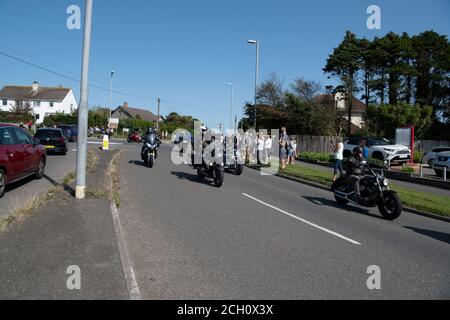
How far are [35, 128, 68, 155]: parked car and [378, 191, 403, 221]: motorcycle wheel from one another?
56.3ft

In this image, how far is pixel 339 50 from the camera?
48.8 m

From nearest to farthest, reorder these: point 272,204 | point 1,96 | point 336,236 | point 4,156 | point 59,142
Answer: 1. point 336,236
2. point 4,156
3. point 272,204
4. point 59,142
5. point 1,96

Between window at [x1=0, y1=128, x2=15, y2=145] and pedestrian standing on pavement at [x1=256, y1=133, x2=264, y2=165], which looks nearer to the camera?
window at [x1=0, y1=128, x2=15, y2=145]

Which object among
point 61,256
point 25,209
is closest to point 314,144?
point 25,209

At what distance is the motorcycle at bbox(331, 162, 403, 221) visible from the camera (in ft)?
31.5

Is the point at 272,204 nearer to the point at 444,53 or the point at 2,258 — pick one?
the point at 2,258

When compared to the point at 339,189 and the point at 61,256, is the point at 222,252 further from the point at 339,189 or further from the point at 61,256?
the point at 339,189

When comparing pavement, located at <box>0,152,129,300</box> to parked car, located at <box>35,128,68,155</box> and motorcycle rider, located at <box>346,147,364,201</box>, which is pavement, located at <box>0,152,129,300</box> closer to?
motorcycle rider, located at <box>346,147,364,201</box>

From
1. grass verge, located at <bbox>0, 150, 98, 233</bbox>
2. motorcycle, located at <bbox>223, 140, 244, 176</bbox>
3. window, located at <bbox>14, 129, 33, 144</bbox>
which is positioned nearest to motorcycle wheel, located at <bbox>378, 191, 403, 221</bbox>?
grass verge, located at <bbox>0, 150, 98, 233</bbox>

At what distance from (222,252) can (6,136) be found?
6861mm

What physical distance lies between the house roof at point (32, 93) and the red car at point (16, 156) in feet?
242

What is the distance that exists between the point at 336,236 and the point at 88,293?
474cm

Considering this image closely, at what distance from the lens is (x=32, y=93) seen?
81500 millimetres
